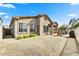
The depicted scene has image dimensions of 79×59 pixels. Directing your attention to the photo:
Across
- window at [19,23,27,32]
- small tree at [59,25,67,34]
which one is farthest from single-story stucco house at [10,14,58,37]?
small tree at [59,25,67,34]

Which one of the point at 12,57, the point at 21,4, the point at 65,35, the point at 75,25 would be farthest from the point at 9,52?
the point at 75,25

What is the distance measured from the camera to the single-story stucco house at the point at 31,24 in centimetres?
359

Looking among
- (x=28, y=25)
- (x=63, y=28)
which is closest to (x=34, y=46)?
(x=28, y=25)

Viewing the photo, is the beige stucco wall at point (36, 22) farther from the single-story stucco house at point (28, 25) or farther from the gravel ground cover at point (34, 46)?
the gravel ground cover at point (34, 46)

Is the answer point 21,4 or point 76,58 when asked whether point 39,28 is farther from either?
point 76,58

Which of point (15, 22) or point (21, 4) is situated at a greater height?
point (21, 4)

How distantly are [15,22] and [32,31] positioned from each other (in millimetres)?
406

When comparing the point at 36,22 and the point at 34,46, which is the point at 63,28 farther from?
the point at 34,46

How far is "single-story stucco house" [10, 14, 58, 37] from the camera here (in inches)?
141

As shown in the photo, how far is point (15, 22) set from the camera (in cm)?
357

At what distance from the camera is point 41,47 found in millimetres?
3551

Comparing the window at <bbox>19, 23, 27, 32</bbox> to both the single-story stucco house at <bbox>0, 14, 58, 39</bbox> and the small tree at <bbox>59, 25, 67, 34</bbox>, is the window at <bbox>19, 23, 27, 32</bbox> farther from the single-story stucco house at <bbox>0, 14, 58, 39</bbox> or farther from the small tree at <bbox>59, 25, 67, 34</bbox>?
the small tree at <bbox>59, 25, 67, 34</bbox>

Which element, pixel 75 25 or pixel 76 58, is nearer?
pixel 76 58

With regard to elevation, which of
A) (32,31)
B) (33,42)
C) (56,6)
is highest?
(56,6)
